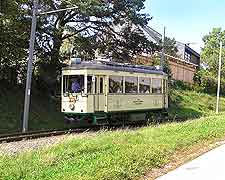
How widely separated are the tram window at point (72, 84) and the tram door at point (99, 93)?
0.67m

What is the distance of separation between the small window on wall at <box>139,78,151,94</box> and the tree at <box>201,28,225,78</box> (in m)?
34.1

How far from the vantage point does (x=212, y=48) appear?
192 feet

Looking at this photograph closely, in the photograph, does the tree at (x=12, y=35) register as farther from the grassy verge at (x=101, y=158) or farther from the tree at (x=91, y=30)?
the grassy verge at (x=101, y=158)

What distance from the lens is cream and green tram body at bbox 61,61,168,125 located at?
2019 cm

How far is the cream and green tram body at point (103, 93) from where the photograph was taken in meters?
20.2

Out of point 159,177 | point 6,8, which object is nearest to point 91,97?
point 6,8

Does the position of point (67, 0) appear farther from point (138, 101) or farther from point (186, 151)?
point (186, 151)

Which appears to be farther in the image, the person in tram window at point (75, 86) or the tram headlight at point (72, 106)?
the tram headlight at point (72, 106)

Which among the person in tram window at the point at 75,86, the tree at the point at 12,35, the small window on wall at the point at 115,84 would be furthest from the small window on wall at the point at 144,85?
the tree at the point at 12,35

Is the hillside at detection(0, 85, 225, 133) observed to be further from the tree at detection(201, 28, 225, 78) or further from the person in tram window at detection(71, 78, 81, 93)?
the tree at detection(201, 28, 225, 78)

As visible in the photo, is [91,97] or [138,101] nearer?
[91,97]

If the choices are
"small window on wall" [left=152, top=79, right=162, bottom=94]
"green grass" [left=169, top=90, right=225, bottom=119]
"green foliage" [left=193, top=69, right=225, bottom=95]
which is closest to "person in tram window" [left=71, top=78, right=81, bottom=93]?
"small window on wall" [left=152, top=79, right=162, bottom=94]

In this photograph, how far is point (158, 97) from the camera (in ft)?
83.7

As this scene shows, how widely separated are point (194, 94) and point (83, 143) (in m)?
37.8
